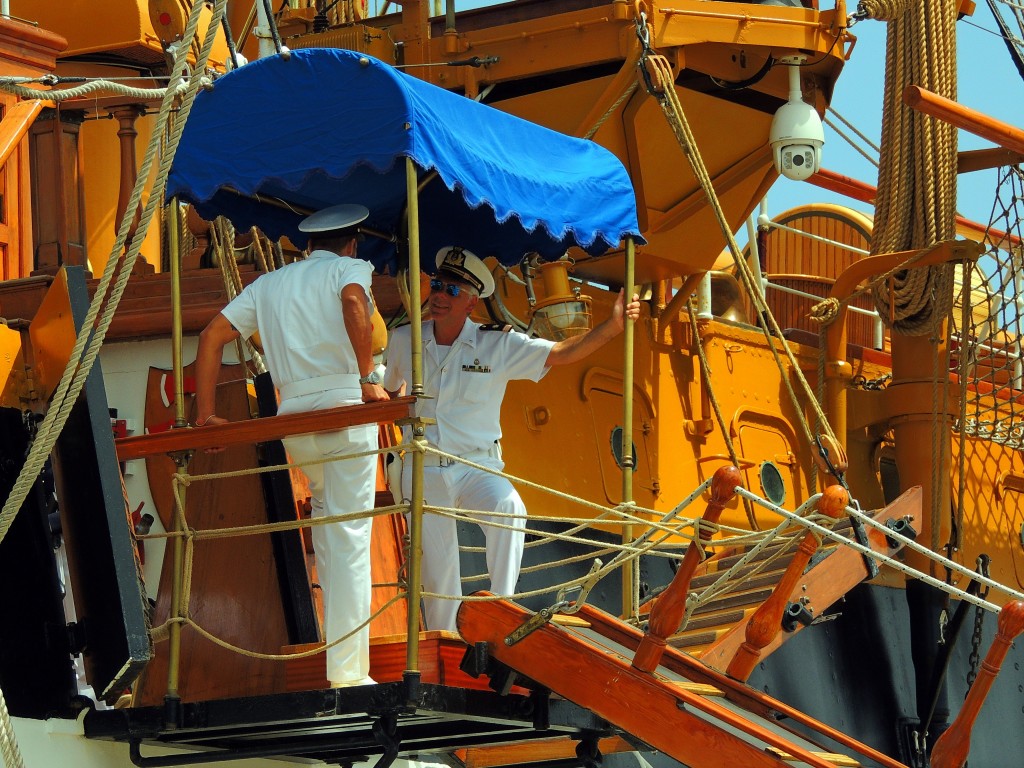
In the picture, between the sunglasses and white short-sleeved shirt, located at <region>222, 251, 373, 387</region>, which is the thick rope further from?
white short-sleeved shirt, located at <region>222, 251, 373, 387</region>

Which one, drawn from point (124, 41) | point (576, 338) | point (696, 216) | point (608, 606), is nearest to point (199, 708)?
point (576, 338)

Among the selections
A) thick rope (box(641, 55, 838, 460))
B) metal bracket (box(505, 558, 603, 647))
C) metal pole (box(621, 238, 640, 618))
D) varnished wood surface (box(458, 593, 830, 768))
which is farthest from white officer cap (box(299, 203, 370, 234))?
thick rope (box(641, 55, 838, 460))

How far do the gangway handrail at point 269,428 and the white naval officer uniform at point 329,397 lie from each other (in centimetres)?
27

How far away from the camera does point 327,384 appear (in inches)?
279

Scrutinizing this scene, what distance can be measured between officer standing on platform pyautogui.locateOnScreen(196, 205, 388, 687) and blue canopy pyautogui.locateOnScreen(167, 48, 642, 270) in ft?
1.25

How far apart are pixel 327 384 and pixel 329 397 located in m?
0.05

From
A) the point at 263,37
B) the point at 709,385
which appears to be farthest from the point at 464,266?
the point at 709,385

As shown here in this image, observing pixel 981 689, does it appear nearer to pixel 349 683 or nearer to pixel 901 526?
pixel 349 683

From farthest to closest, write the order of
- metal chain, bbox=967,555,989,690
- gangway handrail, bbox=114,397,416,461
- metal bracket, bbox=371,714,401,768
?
metal chain, bbox=967,555,989,690 < metal bracket, bbox=371,714,401,768 < gangway handrail, bbox=114,397,416,461

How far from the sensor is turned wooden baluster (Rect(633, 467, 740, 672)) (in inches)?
274

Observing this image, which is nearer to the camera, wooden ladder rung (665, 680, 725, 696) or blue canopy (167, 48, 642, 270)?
blue canopy (167, 48, 642, 270)

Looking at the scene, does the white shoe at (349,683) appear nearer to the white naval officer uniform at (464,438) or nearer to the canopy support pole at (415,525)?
the canopy support pole at (415,525)

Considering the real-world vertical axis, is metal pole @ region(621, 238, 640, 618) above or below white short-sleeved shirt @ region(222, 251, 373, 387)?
below

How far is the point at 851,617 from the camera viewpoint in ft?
41.0
